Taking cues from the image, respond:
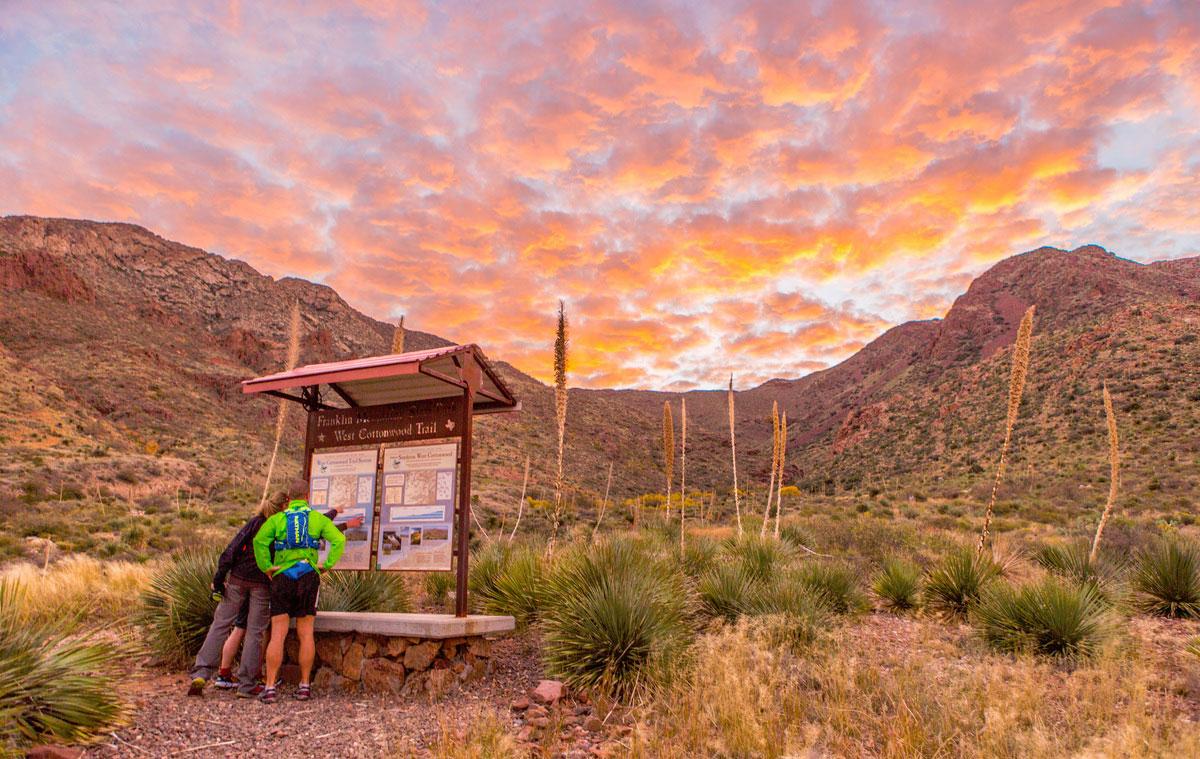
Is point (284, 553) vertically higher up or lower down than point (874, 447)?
lower down

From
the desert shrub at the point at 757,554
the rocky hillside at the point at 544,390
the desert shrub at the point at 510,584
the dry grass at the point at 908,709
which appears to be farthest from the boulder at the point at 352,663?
the rocky hillside at the point at 544,390

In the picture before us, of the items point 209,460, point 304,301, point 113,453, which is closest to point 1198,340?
point 209,460

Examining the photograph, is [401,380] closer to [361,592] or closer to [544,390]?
[361,592]

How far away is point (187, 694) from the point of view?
20.9ft

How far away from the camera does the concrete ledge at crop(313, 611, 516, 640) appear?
6582mm

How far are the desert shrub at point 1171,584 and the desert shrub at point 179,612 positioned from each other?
39.4ft

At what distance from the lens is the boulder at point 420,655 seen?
6.75 metres

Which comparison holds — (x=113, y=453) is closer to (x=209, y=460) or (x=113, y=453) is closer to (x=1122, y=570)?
→ (x=209, y=460)

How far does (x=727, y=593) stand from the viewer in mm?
8586

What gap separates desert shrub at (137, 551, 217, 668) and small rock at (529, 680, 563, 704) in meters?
4.15

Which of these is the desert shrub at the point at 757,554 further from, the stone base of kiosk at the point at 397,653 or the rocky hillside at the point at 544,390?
the rocky hillside at the point at 544,390

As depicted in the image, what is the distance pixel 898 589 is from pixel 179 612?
945 cm

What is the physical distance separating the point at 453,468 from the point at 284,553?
6.35ft

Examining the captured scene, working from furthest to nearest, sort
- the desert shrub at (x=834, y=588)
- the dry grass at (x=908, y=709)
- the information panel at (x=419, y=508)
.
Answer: the desert shrub at (x=834, y=588) < the information panel at (x=419, y=508) < the dry grass at (x=908, y=709)
